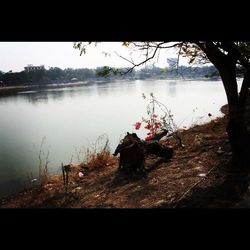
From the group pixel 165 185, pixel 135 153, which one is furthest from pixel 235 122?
pixel 135 153

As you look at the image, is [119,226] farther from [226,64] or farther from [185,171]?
[226,64]

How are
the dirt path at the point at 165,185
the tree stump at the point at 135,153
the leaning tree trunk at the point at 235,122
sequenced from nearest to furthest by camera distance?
the dirt path at the point at 165,185, the leaning tree trunk at the point at 235,122, the tree stump at the point at 135,153

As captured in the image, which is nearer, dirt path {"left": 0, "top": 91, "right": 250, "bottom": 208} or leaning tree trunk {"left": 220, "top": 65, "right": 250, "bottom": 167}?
dirt path {"left": 0, "top": 91, "right": 250, "bottom": 208}

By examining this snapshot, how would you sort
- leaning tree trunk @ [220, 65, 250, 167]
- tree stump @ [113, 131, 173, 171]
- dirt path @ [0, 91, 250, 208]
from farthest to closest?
1. tree stump @ [113, 131, 173, 171]
2. leaning tree trunk @ [220, 65, 250, 167]
3. dirt path @ [0, 91, 250, 208]

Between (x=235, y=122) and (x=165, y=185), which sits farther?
(x=235, y=122)

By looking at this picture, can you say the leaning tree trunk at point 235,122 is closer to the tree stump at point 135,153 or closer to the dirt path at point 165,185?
the dirt path at point 165,185

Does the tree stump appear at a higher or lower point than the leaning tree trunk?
lower

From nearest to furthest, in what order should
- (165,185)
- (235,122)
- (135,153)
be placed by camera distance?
1. (165,185)
2. (235,122)
3. (135,153)

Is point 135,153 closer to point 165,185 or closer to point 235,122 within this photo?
point 165,185

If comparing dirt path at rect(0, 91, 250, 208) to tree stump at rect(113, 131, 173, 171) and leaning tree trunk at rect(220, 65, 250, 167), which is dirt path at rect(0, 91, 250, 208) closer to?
tree stump at rect(113, 131, 173, 171)

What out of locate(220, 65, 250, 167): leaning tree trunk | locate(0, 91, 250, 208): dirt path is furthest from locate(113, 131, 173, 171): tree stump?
locate(220, 65, 250, 167): leaning tree trunk

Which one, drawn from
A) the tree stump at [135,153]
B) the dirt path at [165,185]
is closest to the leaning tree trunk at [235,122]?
the dirt path at [165,185]

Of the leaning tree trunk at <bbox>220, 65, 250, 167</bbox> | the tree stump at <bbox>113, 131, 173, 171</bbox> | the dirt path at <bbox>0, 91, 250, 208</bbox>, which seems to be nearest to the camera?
the dirt path at <bbox>0, 91, 250, 208</bbox>

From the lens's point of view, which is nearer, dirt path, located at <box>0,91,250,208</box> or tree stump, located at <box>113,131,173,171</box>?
dirt path, located at <box>0,91,250,208</box>
